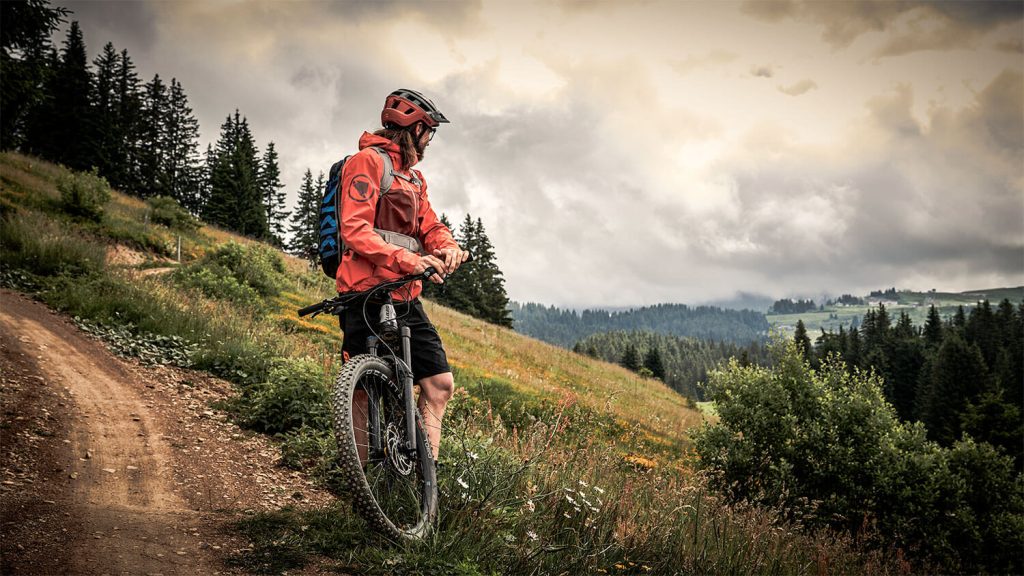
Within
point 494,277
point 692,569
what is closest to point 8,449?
point 692,569

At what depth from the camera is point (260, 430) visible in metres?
5.78

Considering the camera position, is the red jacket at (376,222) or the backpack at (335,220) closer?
the red jacket at (376,222)

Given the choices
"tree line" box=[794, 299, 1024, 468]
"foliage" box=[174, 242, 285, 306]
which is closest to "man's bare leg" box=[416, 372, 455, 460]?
"foliage" box=[174, 242, 285, 306]

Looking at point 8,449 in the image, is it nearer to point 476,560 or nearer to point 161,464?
point 161,464

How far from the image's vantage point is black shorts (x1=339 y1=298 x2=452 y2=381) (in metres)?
3.53

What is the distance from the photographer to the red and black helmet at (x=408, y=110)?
3.58 m

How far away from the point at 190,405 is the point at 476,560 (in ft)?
14.9

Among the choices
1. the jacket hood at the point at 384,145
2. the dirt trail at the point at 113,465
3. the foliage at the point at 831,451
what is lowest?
the foliage at the point at 831,451

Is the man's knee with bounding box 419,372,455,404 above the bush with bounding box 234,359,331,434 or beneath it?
above

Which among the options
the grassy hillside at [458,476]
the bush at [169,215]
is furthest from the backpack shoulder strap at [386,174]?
the bush at [169,215]

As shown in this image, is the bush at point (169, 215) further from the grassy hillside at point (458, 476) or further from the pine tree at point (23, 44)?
the grassy hillside at point (458, 476)

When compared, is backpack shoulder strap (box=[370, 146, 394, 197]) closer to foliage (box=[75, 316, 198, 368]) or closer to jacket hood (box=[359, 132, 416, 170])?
jacket hood (box=[359, 132, 416, 170])

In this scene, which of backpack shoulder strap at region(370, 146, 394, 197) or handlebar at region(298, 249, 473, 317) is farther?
backpack shoulder strap at region(370, 146, 394, 197)

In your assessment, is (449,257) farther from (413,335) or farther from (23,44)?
(23,44)
